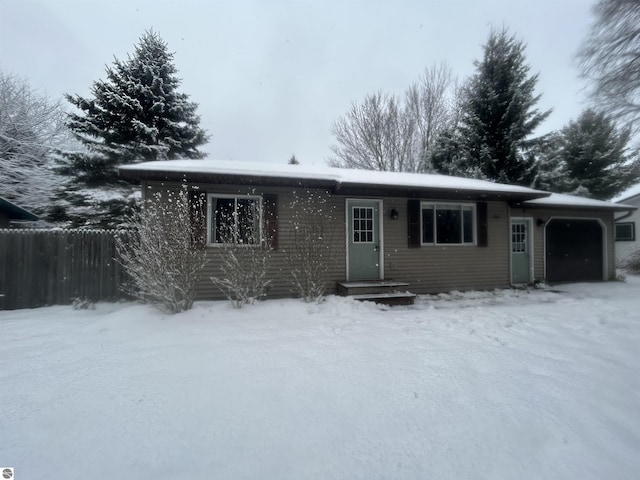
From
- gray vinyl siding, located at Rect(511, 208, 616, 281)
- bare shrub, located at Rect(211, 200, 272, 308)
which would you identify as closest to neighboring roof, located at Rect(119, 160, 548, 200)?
bare shrub, located at Rect(211, 200, 272, 308)

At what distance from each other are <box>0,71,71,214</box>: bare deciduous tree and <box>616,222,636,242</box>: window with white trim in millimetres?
25966

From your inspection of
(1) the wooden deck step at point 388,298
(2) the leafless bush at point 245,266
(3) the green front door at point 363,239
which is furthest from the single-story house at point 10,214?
(1) the wooden deck step at point 388,298

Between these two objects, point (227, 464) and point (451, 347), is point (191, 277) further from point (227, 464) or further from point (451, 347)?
point (451, 347)

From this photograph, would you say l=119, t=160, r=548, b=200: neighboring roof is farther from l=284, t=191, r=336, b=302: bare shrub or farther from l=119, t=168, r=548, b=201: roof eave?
l=284, t=191, r=336, b=302: bare shrub

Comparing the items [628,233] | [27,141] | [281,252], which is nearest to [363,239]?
[281,252]

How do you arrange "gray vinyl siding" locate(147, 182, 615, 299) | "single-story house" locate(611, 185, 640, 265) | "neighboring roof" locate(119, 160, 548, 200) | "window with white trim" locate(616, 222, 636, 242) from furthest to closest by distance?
"window with white trim" locate(616, 222, 636, 242)
"single-story house" locate(611, 185, 640, 265)
"gray vinyl siding" locate(147, 182, 615, 299)
"neighboring roof" locate(119, 160, 548, 200)

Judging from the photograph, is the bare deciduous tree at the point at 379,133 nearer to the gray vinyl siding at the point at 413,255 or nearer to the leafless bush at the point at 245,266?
the gray vinyl siding at the point at 413,255

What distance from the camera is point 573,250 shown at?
8.61 m

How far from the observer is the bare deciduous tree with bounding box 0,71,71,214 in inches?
464

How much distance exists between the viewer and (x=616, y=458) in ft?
5.61

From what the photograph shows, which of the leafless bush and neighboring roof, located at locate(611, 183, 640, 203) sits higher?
neighboring roof, located at locate(611, 183, 640, 203)

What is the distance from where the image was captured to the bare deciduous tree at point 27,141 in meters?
11.8

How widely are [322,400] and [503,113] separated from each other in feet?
52.4

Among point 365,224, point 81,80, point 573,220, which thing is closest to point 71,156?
point 81,80
